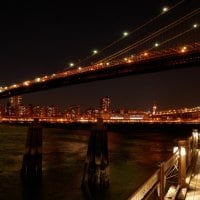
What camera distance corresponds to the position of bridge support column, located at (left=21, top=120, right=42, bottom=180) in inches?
605

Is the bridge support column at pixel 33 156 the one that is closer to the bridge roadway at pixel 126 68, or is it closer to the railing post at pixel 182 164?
the railing post at pixel 182 164

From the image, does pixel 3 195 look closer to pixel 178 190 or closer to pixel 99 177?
pixel 99 177

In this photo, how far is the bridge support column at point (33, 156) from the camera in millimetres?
15359

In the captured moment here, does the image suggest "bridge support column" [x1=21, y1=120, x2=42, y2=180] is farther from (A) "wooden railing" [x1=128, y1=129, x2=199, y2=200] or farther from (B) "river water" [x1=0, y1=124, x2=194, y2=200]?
(A) "wooden railing" [x1=128, y1=129, x2=199, y2=200]

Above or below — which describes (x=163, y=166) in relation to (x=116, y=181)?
above

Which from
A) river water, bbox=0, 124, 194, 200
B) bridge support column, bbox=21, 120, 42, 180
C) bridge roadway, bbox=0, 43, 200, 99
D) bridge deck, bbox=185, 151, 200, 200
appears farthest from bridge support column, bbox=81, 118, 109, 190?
bridge roadway, bbox=0, 43, 200, 99

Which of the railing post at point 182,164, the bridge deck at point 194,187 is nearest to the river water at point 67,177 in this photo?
the bridge deck at point 194,187

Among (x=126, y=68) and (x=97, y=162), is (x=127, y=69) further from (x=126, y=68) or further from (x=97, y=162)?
(x=97, y=162)

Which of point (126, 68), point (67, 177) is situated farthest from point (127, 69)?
point (67, 177)

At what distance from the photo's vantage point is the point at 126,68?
4109cm

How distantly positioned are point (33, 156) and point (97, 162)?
10.6 feet

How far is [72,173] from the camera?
1944 centimetres

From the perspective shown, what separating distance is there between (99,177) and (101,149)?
99 centimetres

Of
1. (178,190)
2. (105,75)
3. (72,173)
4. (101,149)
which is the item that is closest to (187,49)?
(105,75)
